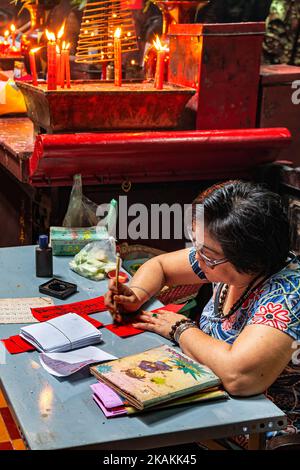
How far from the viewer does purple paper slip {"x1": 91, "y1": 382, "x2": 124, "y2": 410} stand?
6.21ft

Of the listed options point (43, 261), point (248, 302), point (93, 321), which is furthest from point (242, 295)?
point (43, 261)

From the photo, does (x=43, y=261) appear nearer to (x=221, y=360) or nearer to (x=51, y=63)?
(x=221, y=360)

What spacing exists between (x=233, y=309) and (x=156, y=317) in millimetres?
286

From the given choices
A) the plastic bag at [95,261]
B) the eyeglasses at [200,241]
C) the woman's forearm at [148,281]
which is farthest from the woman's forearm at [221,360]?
the plastic bag at [95,261]

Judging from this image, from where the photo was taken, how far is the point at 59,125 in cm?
375

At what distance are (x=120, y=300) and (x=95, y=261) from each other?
0.49 metres

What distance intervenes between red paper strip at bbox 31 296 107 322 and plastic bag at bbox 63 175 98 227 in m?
0.84

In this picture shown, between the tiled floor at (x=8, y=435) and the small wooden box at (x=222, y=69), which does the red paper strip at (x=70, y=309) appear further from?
the small wooden box at (x=222, y=69)

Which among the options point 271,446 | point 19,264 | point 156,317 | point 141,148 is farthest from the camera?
point 141,148

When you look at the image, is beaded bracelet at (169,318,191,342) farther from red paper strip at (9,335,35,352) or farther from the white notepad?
red paper strip at (9,335,35,352)

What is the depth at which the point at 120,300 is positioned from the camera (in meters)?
2.53

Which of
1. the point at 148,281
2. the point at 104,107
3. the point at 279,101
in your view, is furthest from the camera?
the point at 279,101

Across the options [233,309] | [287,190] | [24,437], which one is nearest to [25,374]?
[24,437]
